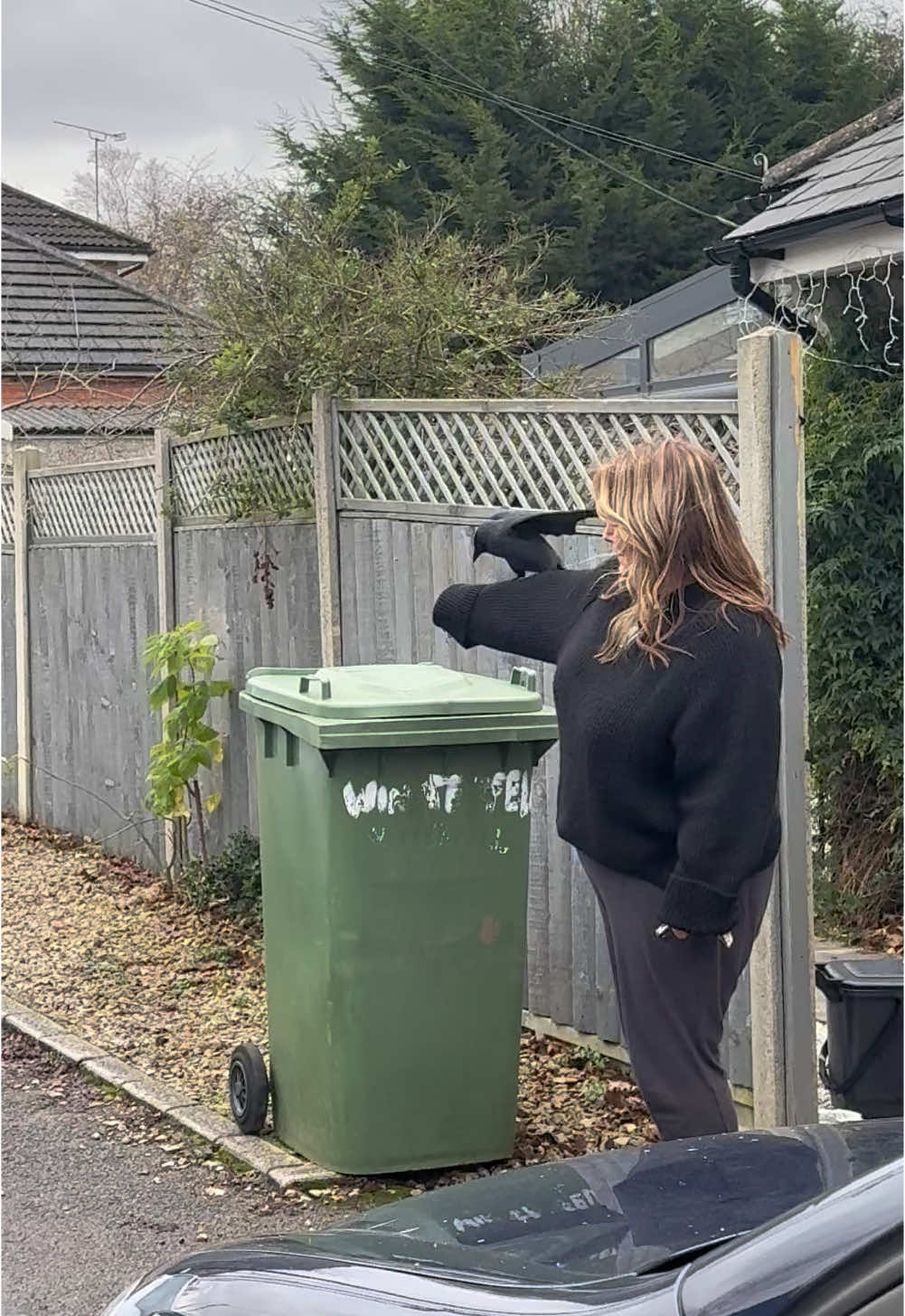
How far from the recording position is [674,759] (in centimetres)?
352

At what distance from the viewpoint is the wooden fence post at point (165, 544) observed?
8.10 metres

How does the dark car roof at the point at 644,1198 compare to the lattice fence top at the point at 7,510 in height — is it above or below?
below

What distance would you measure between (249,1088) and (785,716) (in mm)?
1906

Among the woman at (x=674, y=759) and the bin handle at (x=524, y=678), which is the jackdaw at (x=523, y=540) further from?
the woman at (x=674, y=759)

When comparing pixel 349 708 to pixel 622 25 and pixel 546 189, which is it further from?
pixel 622 25

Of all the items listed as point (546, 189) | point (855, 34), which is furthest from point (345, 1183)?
point (855, 34)

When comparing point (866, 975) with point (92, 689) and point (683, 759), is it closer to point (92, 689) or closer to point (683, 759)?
point (683, 759)

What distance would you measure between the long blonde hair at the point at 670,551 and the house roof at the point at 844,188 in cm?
364

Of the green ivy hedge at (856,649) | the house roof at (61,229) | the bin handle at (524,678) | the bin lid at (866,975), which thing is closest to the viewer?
the bin lid at (866,975)

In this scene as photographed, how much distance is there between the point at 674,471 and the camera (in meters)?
3.64

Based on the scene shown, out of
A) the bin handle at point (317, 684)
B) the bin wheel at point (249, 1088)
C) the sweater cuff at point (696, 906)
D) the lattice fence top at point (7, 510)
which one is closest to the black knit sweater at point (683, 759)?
the sweater cuff at point (696, 906)

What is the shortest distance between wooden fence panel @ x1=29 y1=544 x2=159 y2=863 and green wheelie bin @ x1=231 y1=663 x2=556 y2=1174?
3.98 meters

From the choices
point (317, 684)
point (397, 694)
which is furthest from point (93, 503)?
point (397, 694)

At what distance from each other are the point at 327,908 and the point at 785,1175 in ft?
7.02
